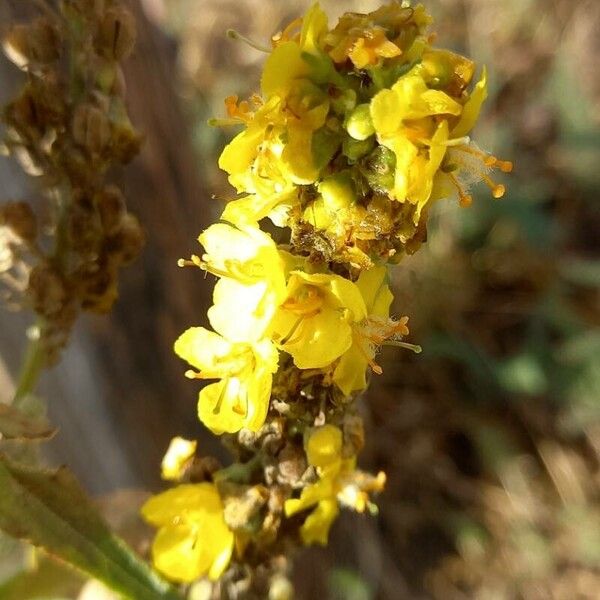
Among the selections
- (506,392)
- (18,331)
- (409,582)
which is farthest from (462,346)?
(18,331)

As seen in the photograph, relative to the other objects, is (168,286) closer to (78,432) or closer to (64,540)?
(78,432)

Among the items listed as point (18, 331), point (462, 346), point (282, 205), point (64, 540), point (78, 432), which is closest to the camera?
point (282, 205)

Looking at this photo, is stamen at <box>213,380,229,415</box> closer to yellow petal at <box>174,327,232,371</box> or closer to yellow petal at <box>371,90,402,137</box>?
yellow petal at <box>174,327,232,371</box>

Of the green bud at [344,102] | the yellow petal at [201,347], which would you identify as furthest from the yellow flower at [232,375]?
the green bud at [344,102]

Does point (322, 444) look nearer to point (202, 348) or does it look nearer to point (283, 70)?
point (202, 348)

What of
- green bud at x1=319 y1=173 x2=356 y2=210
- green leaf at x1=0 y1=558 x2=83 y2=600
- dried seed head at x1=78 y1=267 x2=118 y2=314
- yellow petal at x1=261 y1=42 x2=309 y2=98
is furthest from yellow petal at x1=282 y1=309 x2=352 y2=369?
green leaf at x1=0 y1=558 x2=83 y2=600

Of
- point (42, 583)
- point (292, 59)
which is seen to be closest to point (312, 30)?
point (292, 59)

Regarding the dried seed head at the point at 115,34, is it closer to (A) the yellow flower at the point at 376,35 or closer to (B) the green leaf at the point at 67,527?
(A) the yellow flower at the point at 376,35
